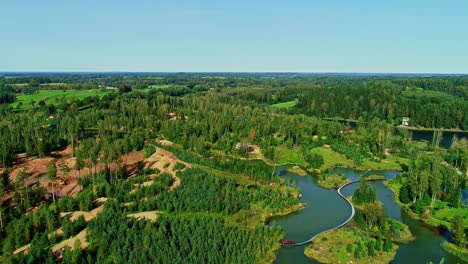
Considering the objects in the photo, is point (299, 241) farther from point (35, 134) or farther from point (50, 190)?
point (35, 134)

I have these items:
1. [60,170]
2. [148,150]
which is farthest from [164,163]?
[60,170]

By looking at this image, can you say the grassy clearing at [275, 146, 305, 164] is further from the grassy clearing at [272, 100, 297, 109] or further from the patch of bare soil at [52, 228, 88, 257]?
the grassy clearing at [272, 100, 297, 109]

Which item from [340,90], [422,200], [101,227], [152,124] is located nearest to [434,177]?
[422,200]

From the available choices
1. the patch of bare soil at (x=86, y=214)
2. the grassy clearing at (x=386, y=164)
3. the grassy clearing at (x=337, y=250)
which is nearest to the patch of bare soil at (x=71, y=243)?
the patch of bare soil at (x=86, y=214)

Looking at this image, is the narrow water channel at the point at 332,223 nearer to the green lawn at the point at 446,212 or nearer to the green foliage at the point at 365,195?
the green foliage at the point at 365,195

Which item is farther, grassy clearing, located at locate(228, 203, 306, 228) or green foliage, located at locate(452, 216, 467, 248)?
grassy clearing, located at locate(228, 203, 306, 228)

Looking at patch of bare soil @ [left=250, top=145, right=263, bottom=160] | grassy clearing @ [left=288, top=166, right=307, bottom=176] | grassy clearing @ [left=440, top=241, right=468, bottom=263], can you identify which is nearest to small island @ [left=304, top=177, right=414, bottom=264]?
grassy clearing @ [left=440, top=241, right=468, bottom=263]
